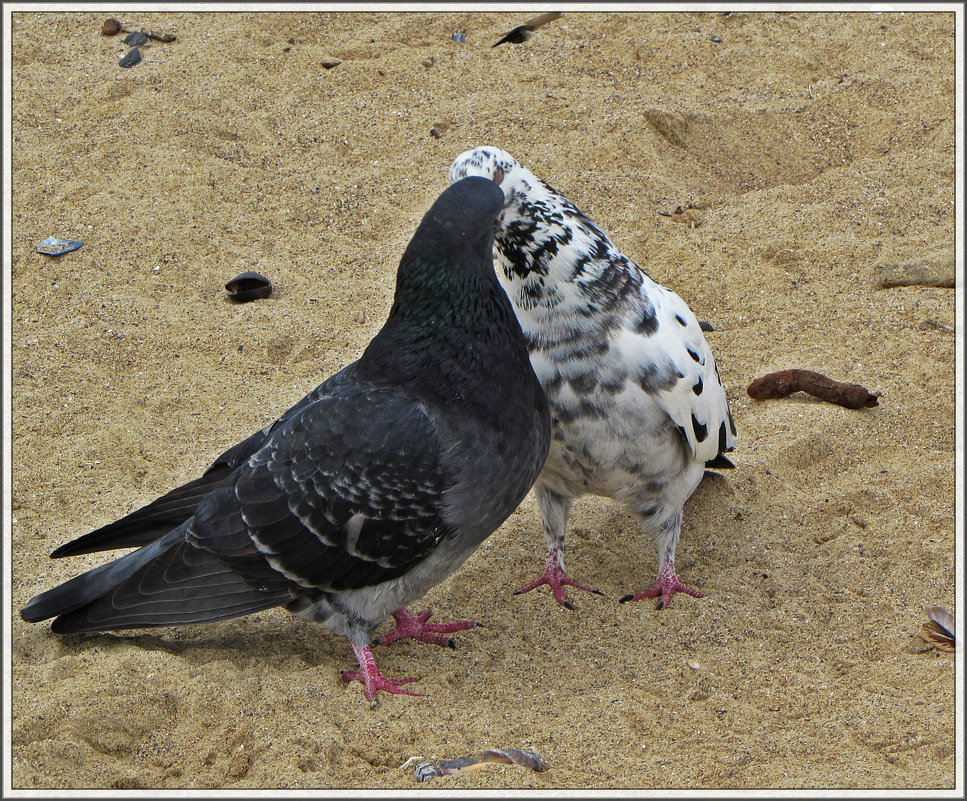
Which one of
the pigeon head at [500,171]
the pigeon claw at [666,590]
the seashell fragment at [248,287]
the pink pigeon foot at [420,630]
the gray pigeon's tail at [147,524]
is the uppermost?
the pigeon head at [500,171]

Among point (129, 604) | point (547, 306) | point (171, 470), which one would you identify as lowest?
point (171, 470)

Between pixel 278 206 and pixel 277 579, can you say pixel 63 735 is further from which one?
pixel 278 206

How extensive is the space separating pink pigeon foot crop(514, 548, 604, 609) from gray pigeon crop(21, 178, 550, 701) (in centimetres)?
71

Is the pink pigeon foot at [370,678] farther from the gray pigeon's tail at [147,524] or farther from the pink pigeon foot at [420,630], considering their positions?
the gray pigeon's tail at [147,524]

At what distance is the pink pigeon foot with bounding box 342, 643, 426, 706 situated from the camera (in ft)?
11.7

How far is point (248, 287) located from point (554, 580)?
2.46 meters

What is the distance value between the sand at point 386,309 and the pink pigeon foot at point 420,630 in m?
0.05

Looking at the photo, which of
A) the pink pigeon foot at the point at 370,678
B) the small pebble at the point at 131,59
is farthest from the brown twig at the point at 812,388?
the small pebble at the point at 131,59

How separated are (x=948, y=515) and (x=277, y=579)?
270 centimetres

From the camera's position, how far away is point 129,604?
143 inches

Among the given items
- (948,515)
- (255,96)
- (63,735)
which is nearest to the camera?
(63,735)

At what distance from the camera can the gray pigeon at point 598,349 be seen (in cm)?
362

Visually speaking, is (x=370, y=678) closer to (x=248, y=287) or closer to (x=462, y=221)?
(x=462, y=221)

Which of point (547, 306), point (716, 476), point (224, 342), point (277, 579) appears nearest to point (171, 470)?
point (224, 342)
